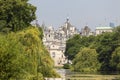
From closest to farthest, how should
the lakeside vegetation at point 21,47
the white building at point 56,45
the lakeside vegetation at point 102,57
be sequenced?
1. the lakeside vegetation at point 21,47
2. the lakeside vegetation at point 102,57
3. the white building at point 56,45

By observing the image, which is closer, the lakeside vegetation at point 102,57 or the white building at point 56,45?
the lakeside vegetation at point 102,57

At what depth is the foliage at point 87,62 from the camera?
83438mm

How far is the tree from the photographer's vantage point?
47.2m

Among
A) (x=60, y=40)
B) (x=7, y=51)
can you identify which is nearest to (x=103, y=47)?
(x=7, y=51)

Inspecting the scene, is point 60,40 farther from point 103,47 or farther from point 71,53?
point 103,47

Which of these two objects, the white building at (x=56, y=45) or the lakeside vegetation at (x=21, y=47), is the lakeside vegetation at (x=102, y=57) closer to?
the lakeside vegetation at (x=21, y=47)

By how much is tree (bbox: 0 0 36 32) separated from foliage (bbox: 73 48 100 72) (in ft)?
110

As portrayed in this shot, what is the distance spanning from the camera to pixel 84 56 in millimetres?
85875

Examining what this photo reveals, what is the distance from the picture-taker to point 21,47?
2828 cm

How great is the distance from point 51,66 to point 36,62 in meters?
4.88

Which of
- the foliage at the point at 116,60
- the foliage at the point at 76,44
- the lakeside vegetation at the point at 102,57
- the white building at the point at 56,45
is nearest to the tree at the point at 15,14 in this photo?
the foliage at the point at 116,60

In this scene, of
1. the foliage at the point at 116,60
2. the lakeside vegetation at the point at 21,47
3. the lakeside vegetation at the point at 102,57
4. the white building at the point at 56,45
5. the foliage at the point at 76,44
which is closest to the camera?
the lakeside vegetation at the point at 21,47

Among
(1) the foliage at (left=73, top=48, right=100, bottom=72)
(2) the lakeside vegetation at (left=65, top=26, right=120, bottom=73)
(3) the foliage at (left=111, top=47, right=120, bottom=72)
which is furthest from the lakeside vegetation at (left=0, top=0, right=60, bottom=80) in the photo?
(1) the foliage at (left=73, top=48, right=100, bottom=72)

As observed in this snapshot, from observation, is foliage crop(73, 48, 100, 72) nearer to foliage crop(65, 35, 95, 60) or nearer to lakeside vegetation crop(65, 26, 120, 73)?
lakeside vegetation crop(65, 26, 120, 73)
